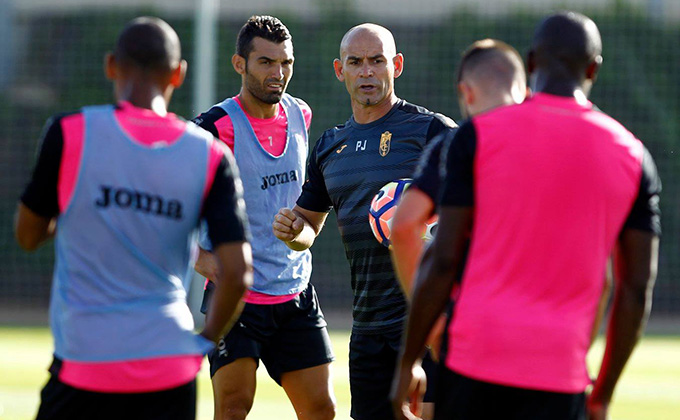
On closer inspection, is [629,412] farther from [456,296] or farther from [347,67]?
[456,296]

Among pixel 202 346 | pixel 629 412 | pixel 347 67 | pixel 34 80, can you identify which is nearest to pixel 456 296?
pixel 202 346

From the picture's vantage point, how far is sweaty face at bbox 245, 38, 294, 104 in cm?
640

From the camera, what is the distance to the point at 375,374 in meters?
5.69

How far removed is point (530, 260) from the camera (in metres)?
3.30

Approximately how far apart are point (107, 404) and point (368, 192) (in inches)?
98.1

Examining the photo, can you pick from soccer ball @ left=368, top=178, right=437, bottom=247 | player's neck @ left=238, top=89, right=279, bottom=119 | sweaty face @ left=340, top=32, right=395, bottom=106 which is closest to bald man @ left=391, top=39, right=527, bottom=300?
soccer ball @ left=368, top=178, right=437, bottom=247

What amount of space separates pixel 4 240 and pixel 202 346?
14594 mm

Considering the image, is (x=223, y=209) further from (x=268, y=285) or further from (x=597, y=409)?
(x=268, y=285)

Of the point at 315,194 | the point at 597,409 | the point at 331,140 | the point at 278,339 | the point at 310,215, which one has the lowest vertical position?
the point at 278,339

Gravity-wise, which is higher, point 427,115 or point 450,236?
point 450,236

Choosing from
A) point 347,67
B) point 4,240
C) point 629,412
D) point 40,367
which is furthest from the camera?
point 4,240

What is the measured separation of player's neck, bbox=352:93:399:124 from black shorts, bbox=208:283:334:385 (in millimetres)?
1156

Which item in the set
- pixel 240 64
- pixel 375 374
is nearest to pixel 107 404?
pixel 375 374

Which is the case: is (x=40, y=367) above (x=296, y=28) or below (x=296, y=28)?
below
